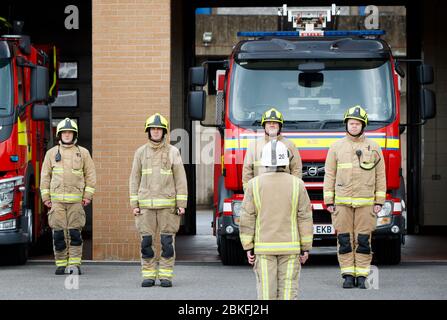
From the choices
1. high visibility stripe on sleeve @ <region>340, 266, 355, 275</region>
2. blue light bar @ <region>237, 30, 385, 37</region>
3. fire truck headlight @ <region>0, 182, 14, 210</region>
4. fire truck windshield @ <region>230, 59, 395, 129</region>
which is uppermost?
blue light bar @ <region>237, 30, 385, 37</region>

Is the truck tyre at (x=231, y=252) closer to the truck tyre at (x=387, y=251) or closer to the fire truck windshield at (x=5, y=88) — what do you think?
the truck tyre at (x=387, y=251)

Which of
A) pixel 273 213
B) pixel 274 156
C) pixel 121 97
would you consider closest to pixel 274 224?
pixel 273 213

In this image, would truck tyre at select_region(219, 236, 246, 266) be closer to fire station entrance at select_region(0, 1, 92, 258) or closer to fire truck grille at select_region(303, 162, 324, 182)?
→ fire truck grille at select_region(303, 162, 324, 182)

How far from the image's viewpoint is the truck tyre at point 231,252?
14.6m

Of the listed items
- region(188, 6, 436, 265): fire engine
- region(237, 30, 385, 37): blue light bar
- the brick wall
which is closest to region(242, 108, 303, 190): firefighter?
region(188, 6, 436, 265): fire engine

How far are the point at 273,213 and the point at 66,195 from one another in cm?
575

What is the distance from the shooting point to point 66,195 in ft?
44.5

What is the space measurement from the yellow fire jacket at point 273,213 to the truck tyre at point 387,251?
6.55 metres

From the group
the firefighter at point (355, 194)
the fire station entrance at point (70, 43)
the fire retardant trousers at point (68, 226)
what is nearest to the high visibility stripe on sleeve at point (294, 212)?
the firefighter at point (355, 194)

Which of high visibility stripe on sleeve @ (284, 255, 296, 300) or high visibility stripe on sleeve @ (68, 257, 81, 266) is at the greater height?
high visibility stripe on sleeve @ (284, 255, 296, 300)

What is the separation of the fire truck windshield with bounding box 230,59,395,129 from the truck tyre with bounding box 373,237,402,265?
1731 mm

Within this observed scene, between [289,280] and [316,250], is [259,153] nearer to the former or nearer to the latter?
[289,280]

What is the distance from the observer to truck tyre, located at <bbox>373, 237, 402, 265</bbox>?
14709 millimetres

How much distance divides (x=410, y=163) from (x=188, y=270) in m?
10.6
